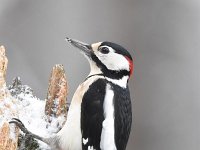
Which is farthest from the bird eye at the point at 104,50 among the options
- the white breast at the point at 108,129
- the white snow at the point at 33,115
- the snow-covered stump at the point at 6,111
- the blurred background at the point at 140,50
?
the blurred background at the point at 140,50

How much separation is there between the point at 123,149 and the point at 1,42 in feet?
18.3

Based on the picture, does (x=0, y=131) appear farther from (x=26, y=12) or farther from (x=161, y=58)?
(x=26, y=12)

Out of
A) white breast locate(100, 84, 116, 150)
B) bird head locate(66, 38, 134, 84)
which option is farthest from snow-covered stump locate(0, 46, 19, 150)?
bird head locate(66, 38, 134, 84)

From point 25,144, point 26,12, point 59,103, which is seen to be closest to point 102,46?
point 59,103

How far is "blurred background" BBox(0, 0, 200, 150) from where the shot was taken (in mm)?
9203

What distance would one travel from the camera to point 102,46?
5.17 m

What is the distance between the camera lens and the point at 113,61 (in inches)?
201

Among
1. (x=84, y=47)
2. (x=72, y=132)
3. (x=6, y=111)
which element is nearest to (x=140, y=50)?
(x=84, y=47)

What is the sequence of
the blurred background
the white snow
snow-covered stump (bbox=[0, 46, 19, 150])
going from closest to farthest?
snow-covered stump (bbox=[0, 46, 19, 150]) → the white snow → the blurred background

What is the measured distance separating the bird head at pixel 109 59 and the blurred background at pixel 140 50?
12.3 feet

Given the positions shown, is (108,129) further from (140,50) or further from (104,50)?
(140,50)

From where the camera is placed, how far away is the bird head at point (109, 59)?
16.7 feet

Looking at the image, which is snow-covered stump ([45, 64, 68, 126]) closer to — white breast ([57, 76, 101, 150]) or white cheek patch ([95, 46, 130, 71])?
white breast ([57, 76, 101, 150])

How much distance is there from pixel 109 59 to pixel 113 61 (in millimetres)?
35
